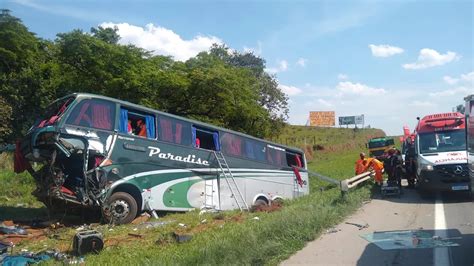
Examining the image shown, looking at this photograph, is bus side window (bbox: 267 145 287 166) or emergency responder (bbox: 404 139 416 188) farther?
bus side window (bbox: 267 145 287 166)

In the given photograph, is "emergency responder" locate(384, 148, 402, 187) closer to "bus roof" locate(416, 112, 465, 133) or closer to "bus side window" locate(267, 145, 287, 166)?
"bus roof" locate(416, 112, 465, 133)

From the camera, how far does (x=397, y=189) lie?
47.4ft

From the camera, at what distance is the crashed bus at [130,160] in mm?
11141

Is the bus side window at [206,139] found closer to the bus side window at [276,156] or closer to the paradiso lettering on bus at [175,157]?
the paradiso lettering on bus at [175,157]

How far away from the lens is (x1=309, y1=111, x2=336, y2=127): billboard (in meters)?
86.0

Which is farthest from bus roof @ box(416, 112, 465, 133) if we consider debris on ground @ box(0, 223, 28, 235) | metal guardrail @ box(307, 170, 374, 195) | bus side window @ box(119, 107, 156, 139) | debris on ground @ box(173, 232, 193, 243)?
debris on ground @ box(0, 223, 28, 235)

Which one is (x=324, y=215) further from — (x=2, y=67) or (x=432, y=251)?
(x=2, y=67)

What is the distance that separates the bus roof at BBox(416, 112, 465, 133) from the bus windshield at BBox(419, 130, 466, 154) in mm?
159

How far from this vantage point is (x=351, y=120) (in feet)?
285

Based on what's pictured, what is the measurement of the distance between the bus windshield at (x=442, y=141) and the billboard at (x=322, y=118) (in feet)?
231

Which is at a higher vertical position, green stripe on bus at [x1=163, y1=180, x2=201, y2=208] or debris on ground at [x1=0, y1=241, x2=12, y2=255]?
green stripe on bus at [x1=163, y1=180, x2=201, y2=208]

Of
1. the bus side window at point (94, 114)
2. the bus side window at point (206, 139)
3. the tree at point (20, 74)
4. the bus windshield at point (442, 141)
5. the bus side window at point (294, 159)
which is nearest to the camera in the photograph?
the bus side window at point (94, 114)

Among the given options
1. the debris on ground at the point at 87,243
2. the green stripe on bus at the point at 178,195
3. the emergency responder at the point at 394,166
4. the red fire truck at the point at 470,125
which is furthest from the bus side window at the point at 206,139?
the red fire truck at the point at 470,125

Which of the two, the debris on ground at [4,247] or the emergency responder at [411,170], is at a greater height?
the emergency responder at [411,170]
